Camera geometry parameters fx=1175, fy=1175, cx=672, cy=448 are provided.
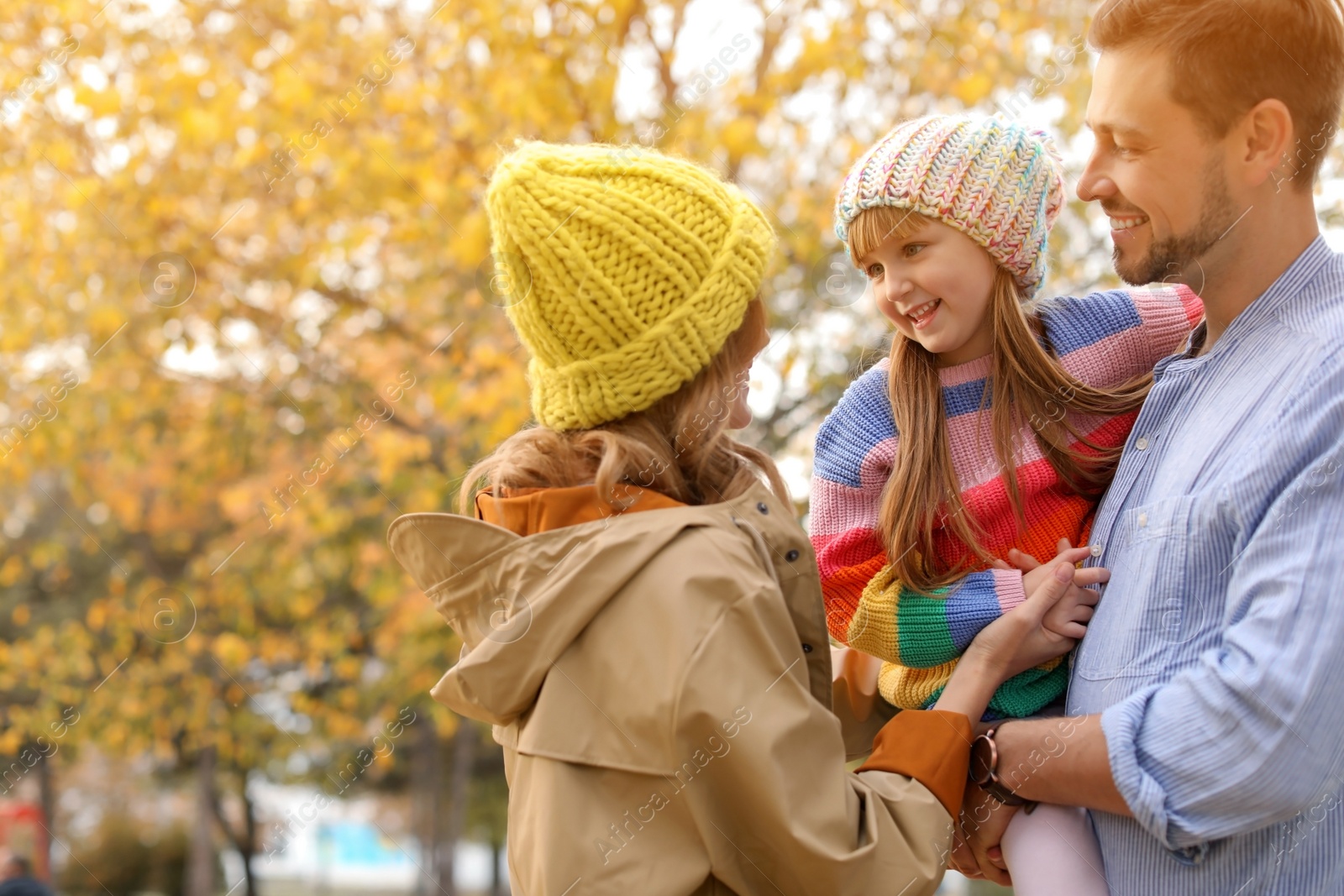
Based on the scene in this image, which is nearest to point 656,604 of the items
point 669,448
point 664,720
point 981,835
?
point 664,720

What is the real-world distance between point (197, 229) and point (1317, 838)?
5183 millimetres

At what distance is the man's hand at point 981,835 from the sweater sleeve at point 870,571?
0.24 m

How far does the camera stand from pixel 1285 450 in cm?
152

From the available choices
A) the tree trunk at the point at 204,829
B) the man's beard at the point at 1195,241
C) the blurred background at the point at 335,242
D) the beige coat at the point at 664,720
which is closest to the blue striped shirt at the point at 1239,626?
the man's beard at the point at 1195,241

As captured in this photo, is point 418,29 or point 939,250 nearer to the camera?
point 939,250

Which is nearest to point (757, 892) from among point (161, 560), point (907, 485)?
point (907, 485)

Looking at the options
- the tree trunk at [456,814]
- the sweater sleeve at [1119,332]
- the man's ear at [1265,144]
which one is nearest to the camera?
the man's ear at [1265,144]

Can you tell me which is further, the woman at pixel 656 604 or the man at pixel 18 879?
the man at pixel 18 879

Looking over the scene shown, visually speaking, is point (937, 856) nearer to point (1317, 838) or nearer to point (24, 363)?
point (1317, 838)

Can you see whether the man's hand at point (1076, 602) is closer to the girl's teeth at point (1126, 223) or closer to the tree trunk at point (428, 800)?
the girl's teeth at point (1126, 223)

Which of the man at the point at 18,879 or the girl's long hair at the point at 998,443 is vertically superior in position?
the girl's long hair at the point at 998,443

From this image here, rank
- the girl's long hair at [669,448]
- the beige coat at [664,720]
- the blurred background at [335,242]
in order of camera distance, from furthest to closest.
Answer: the blurred background at [335,242], the girl's long hair at [669,448], the beige coat at [664,720]

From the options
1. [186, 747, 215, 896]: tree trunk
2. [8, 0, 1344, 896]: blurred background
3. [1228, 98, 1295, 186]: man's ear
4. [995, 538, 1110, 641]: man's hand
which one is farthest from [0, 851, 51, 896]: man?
[1228, 98, 1295, 186]: man's ear

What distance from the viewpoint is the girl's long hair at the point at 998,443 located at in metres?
2.00
